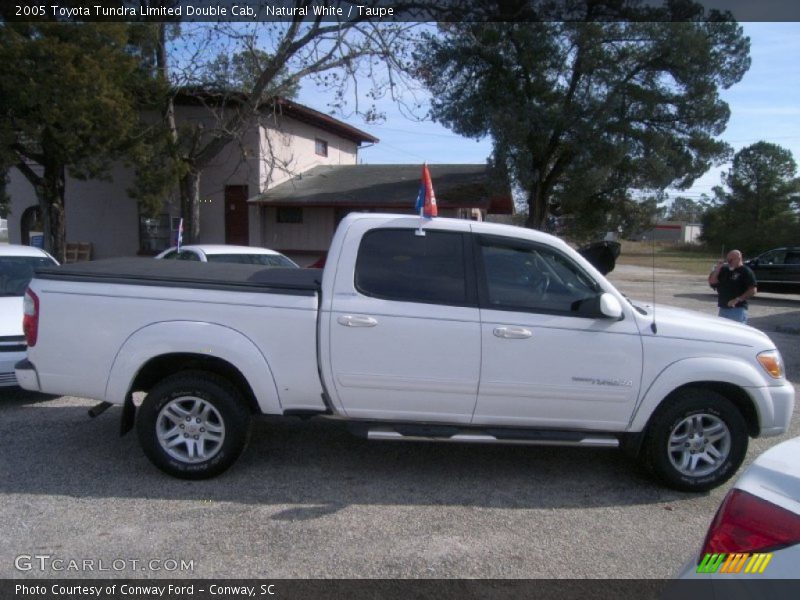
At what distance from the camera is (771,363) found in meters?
4.89

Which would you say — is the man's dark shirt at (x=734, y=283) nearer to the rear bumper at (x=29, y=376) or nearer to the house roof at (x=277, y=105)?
the rear bumper at (x=29, y=376)

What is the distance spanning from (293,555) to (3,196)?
25.5 metres

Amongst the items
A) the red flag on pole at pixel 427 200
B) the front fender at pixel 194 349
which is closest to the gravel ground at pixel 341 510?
the front fender at pixel 194 349

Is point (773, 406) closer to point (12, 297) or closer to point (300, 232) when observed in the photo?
point (12, 297)

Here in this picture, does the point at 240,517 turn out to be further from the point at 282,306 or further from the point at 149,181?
the point at 149,181

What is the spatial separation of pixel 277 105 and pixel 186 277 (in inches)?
662

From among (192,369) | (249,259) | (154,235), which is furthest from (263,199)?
(192,369)

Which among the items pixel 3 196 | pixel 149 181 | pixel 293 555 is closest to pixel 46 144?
pixel 149 181

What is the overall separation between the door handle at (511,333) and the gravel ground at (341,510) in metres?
1.15

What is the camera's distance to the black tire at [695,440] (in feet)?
15.9

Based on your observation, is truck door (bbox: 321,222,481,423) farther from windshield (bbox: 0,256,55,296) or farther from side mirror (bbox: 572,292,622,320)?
windshield (bbox: 0,256,55,296)

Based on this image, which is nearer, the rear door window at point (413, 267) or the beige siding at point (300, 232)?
the rear door window at point (413, 267)

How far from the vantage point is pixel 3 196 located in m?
24.6

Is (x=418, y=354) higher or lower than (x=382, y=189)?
lower
